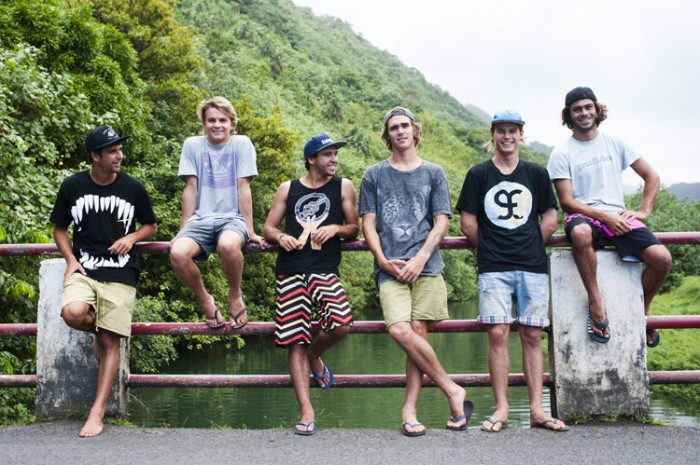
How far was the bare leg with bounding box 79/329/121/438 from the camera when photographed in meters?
4.29

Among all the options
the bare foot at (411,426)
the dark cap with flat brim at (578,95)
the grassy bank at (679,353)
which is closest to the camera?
the bare foot at (411,426)

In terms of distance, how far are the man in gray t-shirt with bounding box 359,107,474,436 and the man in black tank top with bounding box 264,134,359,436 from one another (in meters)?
0.22

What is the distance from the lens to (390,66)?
17850 cm

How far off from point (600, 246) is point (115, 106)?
1519cm

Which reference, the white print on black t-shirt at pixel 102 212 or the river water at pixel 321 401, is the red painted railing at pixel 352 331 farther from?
the river water at pixel 321 401

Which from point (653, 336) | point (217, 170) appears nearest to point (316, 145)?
point (217, 170)

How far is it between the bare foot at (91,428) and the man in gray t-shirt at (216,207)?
36.0 inches

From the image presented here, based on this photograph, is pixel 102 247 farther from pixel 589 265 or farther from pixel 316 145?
pixel 589 265

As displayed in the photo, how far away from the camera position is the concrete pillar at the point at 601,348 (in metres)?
4.39

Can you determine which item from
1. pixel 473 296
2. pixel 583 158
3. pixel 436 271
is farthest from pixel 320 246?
pixel 473 296

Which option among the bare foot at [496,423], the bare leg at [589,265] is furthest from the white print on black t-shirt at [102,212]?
the bare leg at [589,265]

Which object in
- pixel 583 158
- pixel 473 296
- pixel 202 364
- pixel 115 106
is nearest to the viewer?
pixel 583 158

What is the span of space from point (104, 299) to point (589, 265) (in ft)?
10.3

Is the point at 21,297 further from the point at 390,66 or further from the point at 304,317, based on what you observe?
the point at 390,66
